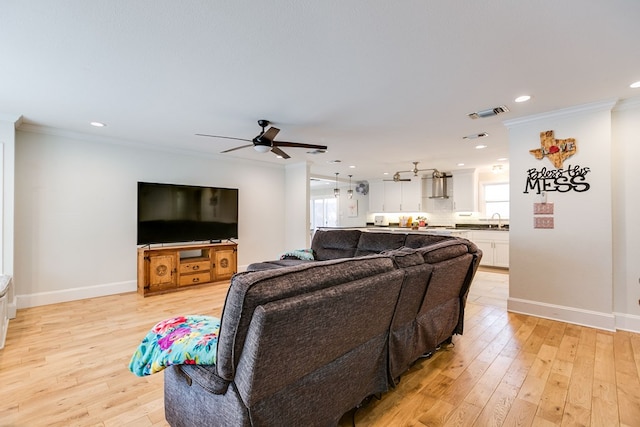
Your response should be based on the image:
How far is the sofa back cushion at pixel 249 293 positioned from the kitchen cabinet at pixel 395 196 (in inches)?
290

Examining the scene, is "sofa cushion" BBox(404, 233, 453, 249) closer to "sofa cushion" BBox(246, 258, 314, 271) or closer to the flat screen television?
"sofa cushion" BBox(246, 258, 314, 271)

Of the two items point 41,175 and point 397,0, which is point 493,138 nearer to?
point 397,0

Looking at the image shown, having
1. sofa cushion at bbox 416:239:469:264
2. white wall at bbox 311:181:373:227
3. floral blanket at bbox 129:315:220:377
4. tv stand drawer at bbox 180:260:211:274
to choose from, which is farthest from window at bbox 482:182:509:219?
floral blanket at bbox 129:315:220:377

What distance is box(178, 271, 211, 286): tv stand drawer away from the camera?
16.0ft

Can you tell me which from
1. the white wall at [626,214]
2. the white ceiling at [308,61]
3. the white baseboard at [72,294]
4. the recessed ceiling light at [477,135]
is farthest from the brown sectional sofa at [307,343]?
the white baseboard at [72,294]

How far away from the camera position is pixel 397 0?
5.32ft

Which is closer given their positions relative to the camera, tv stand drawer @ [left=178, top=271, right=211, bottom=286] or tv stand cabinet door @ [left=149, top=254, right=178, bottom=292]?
tv stand cabinet door @ [left=149, top=254, right=178, bottom=292]

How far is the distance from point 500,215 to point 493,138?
11.4 ft

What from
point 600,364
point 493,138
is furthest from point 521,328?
point 493,138

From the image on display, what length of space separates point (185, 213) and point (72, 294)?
6.21 feet

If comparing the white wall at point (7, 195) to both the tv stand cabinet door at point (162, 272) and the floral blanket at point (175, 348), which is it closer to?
the tv stand cabinet door at point (162, 272)

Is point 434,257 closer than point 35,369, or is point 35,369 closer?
point 434,257

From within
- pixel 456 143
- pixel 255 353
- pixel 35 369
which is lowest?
pixel 35 369

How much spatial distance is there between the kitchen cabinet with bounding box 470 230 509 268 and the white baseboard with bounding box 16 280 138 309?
680 centimetres
